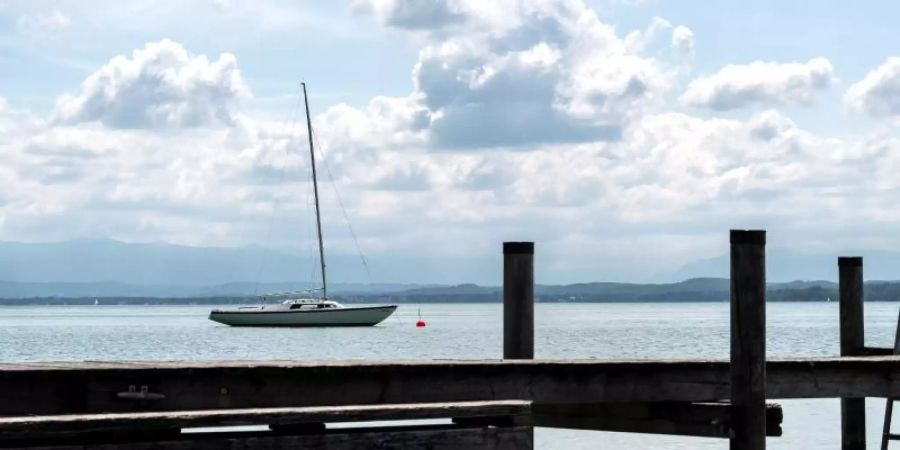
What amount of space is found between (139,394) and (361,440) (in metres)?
1.65

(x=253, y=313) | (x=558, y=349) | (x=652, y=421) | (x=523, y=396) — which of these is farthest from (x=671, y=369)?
(x=253, y=313)

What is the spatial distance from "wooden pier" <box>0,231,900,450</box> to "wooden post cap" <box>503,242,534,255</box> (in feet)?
0.04

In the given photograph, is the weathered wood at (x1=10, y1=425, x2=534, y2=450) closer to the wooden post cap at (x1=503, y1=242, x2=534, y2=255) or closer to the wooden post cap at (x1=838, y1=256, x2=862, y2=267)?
the wooden post cap at (x1=503, y1=242, x2=534, y2=255)

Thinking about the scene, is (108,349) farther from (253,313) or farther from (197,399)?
(197,399)

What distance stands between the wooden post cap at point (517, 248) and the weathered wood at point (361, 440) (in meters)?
3.67

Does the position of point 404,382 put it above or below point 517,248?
below

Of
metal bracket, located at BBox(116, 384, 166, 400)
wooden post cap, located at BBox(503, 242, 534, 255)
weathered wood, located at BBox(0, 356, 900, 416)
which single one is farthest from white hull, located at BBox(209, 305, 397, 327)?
metal bracket, located at BBox(116, 384, 166, 400)

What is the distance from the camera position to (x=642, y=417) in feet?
37.8

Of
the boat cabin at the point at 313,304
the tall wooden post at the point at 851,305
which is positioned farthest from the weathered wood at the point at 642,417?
the boat cabin at the point at 313,304

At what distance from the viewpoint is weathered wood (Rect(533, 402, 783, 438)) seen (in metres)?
11.4

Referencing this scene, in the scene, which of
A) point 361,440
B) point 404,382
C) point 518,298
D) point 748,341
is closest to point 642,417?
point 748,341

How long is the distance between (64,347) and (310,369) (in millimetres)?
95197

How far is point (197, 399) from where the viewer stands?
9625 millimetres

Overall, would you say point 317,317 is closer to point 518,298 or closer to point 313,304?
point 313,304
